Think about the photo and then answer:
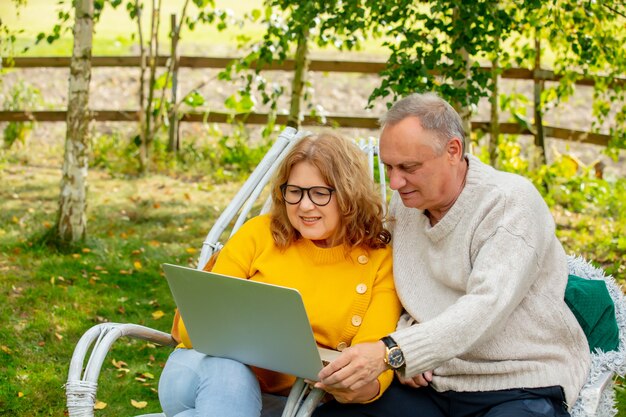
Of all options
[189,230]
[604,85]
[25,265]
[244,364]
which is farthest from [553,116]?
[244,364]

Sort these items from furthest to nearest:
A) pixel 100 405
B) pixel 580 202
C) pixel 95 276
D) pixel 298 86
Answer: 1. pixel 298 86
2. pixel 580 202
3. pixel 95 276
4. pixel 100 405

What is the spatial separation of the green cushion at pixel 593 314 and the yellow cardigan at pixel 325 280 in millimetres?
522

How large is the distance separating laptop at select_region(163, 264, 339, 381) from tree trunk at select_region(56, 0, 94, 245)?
3009 mm

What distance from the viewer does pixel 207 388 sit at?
2.49 metres

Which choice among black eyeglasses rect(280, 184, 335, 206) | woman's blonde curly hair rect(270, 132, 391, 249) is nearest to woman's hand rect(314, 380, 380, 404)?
woman's blonde curly hair rect(270, 132, 391, 249)

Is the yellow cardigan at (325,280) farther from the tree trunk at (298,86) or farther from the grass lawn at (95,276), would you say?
the tree trunk at (298,86)

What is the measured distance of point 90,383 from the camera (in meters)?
2.54

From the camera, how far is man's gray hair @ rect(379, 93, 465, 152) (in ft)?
8.31

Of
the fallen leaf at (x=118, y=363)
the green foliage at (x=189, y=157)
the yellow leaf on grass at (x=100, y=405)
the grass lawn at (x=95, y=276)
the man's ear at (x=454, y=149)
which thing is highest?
the man's ear at (x=454, y=149)

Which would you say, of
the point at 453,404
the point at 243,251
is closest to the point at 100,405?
the point at 243,251

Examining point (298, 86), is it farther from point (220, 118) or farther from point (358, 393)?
point (358, 393)

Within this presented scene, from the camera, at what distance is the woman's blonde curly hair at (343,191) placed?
106 inches

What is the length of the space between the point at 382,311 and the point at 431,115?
59 cm

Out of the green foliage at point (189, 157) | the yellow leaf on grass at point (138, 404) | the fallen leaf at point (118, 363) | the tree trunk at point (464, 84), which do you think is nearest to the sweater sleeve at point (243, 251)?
the yellow leaf on grass at point (138, 404)
